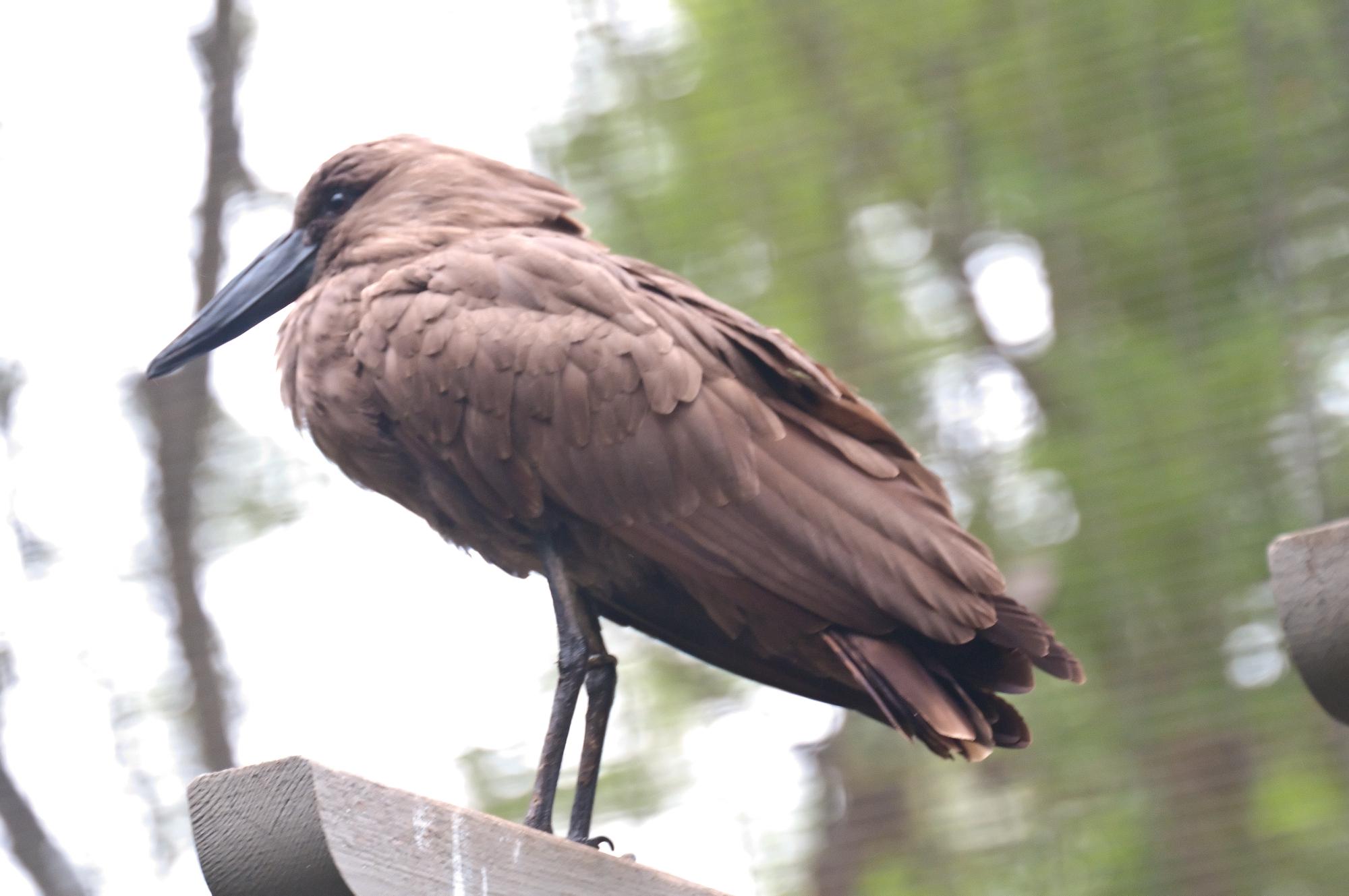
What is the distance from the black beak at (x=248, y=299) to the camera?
9.95 feet

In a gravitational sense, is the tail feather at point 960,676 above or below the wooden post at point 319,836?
below

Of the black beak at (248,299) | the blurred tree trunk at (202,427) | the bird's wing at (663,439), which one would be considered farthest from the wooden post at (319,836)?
the blurred tree trunk at (202,427)

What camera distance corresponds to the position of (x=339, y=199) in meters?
3.07

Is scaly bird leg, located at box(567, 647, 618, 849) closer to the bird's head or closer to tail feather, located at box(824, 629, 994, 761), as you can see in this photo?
tail feather, located at box(824, 629, 994, 761)

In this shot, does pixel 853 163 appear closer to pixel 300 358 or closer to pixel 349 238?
pixel 349 238

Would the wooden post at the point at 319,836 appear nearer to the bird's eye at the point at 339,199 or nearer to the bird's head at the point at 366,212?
the bird's head at the point at 366,212

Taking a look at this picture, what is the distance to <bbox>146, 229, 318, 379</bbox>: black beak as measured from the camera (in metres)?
3.03

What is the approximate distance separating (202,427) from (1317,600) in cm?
430

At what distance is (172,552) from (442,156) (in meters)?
2.48

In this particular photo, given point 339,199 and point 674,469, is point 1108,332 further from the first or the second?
point 674,469

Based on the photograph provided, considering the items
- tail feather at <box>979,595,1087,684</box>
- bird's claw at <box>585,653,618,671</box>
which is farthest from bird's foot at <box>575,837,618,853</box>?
tail feather at <box>979,595,1087,684</box>

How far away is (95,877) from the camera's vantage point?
4750mm

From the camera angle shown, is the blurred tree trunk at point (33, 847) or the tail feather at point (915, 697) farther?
the blurred tree trunk at point (33, 847)

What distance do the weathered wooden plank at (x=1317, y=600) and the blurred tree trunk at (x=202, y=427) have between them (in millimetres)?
3782
